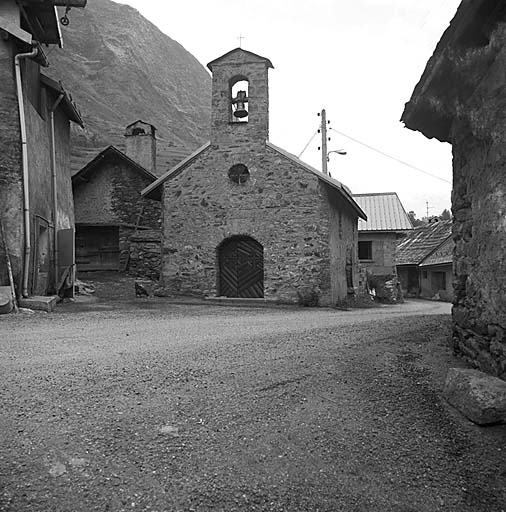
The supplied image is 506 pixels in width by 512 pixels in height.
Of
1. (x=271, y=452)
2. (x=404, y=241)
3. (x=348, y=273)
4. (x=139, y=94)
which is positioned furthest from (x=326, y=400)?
(x=139, y=94)

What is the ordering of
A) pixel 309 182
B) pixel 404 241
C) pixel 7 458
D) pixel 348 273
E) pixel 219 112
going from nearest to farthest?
pixel 7 458 < pixel 309 182 < pixel 219 112 < pixel 348 273 < pixel 404 241

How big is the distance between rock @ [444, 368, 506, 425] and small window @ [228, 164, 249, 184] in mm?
10762

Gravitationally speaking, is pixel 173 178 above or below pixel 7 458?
above

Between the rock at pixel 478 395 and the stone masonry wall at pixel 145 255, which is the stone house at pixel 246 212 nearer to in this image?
the stone masonry wall at pixel 145 255

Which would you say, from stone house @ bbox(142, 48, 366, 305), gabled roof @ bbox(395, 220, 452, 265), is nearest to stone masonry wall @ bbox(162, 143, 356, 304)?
stone house @ bbox(142, 48, 366, 305)

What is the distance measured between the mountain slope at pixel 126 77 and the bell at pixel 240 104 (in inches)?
783

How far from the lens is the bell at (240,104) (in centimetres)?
1441

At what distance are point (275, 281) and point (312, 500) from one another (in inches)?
436

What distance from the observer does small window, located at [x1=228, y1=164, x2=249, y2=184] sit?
1399 centimetres

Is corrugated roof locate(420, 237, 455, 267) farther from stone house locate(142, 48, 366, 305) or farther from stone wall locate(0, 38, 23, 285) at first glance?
stone wall locate(0, 38, 23, 285)

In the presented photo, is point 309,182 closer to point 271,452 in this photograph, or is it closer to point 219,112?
point 219,112

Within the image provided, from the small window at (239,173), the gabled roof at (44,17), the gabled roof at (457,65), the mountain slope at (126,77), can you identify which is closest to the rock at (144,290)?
the small window at (239,173)

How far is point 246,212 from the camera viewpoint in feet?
45.5

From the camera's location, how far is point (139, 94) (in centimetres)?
7075
